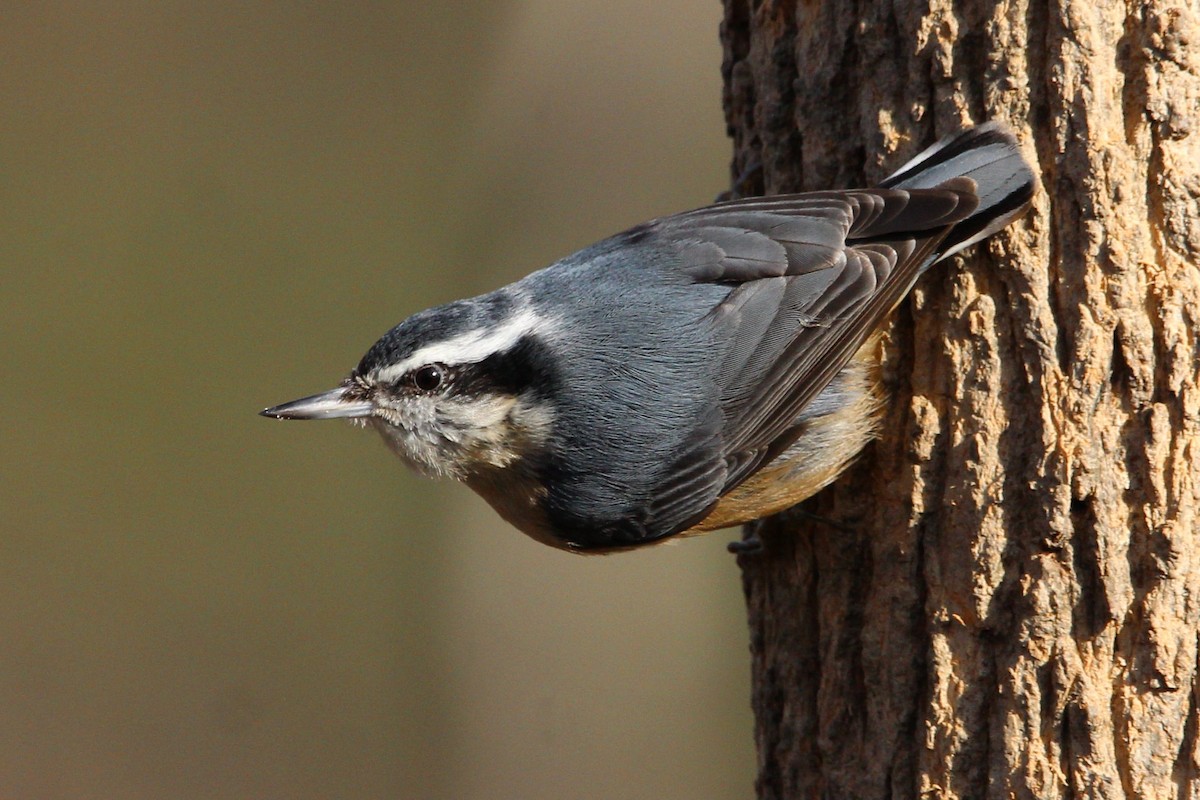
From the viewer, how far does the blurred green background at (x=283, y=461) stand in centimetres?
667

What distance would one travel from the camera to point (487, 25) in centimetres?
683

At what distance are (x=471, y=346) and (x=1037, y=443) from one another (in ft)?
4.03

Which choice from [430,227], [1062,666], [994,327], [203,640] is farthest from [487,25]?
[1062,666]

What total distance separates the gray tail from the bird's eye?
3.69 ft

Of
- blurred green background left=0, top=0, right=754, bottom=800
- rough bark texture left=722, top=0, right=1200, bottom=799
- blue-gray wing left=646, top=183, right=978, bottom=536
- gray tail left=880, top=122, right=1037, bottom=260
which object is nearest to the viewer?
rough bark texture left=722, top=0, right=1200, bottom=799

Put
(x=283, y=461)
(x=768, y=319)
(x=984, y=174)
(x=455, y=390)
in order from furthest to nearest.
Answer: (x=283, y=461) < (x=455, y=390) < (x=768, y=319) < (x=984, y=174)

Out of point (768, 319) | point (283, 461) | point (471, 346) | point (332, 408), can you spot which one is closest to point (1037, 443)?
point (768, 319)

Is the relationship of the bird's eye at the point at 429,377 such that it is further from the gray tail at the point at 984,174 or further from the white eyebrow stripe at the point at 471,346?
the gray tail at the point at 984,174

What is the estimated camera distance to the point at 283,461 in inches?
280

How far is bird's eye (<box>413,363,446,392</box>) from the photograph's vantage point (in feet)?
8.68

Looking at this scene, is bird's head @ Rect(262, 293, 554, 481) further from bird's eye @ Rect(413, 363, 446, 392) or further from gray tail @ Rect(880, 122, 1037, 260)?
gray tail @ Rect(880, 122, 1037, 260)

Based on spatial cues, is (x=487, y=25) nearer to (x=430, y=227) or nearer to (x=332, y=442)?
(x=430, y=227)

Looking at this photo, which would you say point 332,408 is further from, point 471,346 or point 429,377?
point 471,346

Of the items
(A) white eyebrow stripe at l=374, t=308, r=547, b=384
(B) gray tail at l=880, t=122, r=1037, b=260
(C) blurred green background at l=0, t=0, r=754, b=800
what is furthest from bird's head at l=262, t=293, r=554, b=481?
(C) blurred green background at l=0, t=0, r=754, b=800
